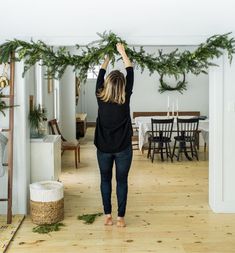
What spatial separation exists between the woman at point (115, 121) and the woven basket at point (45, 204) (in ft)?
1.77

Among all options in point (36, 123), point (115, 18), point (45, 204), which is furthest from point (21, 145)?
point (115, 18)

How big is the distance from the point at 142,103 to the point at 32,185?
612 centimetres

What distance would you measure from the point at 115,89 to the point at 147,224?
1386mm

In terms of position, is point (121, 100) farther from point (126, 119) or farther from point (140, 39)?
point (140, 39)

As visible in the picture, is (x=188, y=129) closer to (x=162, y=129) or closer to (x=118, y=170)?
(x=162, y=129)

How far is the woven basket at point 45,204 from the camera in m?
3.89

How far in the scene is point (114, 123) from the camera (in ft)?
11.8

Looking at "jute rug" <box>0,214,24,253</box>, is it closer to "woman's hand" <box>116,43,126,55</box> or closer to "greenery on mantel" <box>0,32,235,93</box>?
"greenery on mantel" <box>0,32,235,93</box>

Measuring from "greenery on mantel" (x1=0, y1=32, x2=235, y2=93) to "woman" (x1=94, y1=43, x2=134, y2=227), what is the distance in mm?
127

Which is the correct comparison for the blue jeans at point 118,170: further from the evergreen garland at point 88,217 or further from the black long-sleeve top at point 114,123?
the evergreen garland at point 88,217

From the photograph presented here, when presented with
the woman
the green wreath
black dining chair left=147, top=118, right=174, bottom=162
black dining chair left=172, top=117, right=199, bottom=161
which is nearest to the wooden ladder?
the woman

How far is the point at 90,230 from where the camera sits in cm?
376

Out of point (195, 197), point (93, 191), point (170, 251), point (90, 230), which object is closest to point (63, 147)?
point (93, 191)

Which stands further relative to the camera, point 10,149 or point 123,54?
point 10,149
